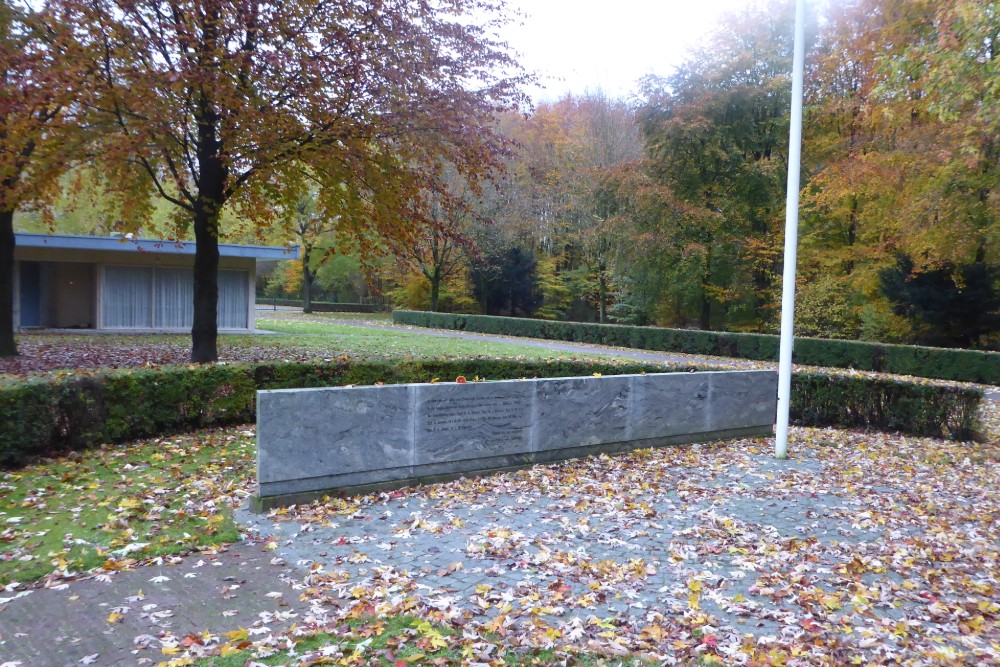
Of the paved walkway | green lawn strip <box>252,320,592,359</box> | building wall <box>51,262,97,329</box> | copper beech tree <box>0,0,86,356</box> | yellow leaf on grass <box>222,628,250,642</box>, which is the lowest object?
the paved walkway

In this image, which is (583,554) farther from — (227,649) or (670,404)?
(670,404)

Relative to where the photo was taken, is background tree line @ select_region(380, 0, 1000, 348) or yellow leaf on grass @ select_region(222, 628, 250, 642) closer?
yellow leaf on grass @ select_region(222, 628, 250, 642)

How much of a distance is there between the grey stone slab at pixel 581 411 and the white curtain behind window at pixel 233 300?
70.8 ft

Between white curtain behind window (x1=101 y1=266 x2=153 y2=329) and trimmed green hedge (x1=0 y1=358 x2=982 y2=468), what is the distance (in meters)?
18.3

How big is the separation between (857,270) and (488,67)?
18957 millimetres

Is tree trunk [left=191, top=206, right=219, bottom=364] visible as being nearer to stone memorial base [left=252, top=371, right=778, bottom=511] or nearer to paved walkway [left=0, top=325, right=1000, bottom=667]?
stone memorial base [left=252, top=371, right=778, bottom=511]

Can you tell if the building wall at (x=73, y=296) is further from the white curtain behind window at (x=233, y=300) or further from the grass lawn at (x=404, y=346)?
the grass lawn at (x=404, y=346)

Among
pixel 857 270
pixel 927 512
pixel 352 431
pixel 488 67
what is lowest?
pixel 927 512

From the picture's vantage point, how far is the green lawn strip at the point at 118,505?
5.28 metres

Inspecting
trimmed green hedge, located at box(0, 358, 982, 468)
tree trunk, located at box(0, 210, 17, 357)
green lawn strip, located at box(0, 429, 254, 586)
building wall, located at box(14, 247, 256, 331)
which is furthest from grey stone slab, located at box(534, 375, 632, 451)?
building wall, located at box(14, 247, 256, 331)

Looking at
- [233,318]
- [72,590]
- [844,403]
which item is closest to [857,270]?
[844,403]

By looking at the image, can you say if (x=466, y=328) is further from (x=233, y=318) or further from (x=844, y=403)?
(x=844, y=403)

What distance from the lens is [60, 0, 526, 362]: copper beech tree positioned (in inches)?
466

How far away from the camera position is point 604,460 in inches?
352
